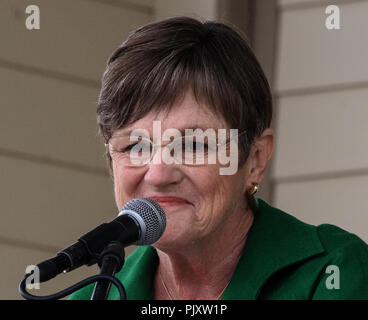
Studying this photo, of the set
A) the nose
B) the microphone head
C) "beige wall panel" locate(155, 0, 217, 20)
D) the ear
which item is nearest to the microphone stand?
the microphone head

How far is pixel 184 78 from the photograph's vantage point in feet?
8.75

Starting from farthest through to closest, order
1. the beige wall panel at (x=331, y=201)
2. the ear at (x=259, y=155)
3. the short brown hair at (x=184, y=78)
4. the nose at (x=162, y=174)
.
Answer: the beige wall panel at (x=331, y=201)
the ear at (x=259, y=155)
the short brown hair at (x=184, y=78)
the nose at (x=162, y=174)

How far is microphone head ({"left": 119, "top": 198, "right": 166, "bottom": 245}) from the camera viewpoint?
214 cm

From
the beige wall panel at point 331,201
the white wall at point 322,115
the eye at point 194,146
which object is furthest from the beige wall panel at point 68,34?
the eye at point 194,146

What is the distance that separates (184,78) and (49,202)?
6.99ft

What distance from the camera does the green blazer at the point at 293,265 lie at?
254 centimetres

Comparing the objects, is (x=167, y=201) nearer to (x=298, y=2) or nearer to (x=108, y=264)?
(x=108, y=264)

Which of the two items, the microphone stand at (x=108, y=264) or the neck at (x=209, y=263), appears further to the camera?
the neck at (x=209, y=263)

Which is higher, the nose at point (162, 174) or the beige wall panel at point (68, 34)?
the beige wall panel at point (68, 34)

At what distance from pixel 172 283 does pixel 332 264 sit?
1.64 ft

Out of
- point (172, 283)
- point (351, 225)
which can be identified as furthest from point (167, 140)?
point (351, 225)

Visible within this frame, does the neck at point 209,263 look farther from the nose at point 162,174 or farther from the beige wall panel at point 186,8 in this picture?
the beige wall panel at point 186,8

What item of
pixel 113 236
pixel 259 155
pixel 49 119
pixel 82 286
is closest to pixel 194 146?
pixel 259 155

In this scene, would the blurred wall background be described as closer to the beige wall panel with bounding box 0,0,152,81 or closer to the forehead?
the beige wall panel with bounding box 0,0,152,81
